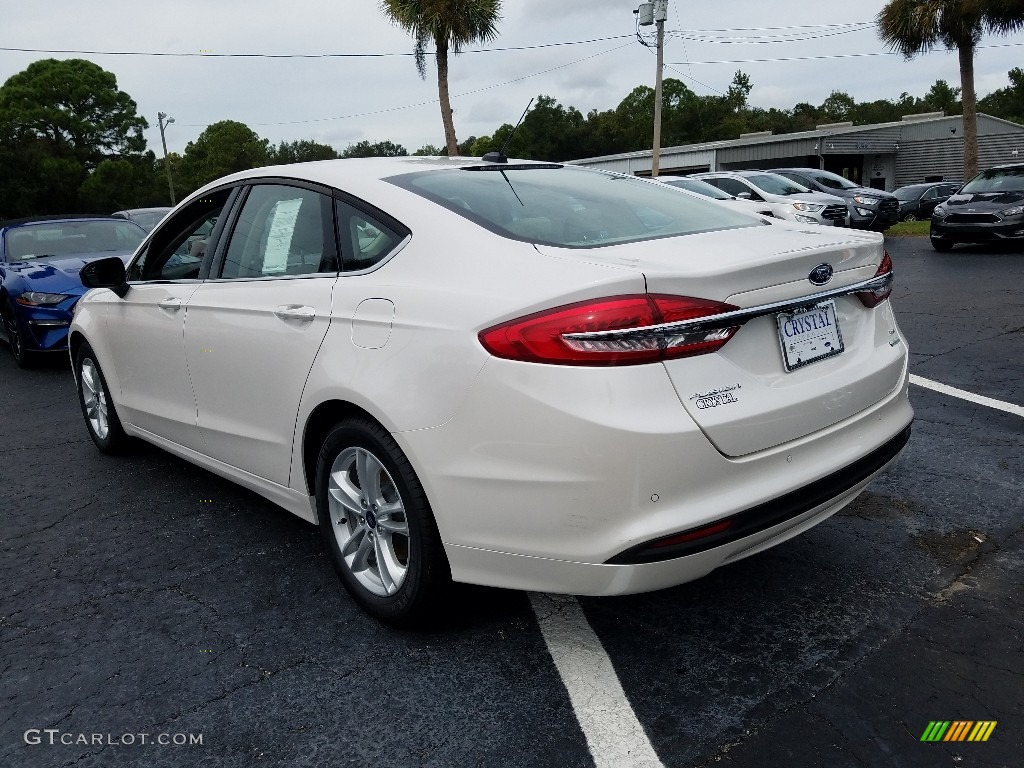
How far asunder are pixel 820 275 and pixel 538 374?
100 cm

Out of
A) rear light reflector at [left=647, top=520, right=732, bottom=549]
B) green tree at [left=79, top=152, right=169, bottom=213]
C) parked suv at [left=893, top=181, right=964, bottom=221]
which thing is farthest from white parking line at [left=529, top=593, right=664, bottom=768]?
green tree at [left=79, top=152, right=169, bottom=213]

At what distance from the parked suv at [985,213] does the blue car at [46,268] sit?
496 inches

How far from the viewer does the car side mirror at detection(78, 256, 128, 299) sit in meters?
4.40

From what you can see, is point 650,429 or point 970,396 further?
point 970,396

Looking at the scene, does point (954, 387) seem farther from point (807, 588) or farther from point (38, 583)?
point (38, 583)

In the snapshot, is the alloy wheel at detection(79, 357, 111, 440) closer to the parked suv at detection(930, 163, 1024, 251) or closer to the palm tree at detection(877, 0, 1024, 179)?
the parked suv at detection(930, 163, 1024, 251)

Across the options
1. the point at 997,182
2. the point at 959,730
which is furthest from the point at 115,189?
the point at 959,730

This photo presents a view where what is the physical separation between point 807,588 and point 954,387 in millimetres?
3182

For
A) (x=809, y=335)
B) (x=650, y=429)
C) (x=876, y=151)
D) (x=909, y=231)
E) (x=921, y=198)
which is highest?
(x=876, y=151)

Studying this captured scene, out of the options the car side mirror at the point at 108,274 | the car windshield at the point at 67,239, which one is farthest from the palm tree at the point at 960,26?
the car side mirror at the point at 108,274

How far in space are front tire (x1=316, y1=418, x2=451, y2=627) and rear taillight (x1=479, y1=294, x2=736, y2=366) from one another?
0.62 m

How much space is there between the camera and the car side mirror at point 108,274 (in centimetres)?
440

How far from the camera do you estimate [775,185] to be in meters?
18.4

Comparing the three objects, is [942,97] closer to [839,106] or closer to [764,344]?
[839,106]
